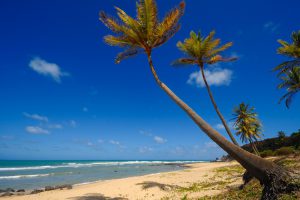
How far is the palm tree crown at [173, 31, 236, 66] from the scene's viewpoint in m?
16.8

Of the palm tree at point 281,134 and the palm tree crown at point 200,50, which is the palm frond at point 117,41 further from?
the palm tree at point 281,134

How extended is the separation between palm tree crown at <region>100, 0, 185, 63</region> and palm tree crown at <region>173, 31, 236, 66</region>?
5245 millimetres

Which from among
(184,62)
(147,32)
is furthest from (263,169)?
(184,62)

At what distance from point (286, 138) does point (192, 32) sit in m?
40.5

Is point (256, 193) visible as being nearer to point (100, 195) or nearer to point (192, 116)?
point (192, 116)

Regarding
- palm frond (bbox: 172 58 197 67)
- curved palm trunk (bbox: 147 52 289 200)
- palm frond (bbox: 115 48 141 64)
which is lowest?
curved palm trunk (bbox: 147 52 289 200)

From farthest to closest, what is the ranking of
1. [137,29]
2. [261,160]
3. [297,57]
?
[297,57] → [137,29] → [261,160]

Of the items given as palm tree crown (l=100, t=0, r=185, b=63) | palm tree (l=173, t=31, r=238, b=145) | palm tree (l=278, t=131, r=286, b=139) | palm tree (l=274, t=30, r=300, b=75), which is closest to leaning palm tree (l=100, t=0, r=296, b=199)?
palm tree crown (l=100, t=0, r=185, b=63)

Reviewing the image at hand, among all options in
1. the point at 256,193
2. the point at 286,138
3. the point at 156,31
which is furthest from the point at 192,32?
the point at 286,138

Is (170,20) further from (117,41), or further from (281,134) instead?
(281,134)

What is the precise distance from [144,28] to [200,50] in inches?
268

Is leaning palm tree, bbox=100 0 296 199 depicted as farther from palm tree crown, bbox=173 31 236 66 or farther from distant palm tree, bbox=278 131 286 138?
distant palm tree, bbox=278 131 286 138

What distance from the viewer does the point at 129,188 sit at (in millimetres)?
17766

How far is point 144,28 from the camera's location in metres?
11.1
